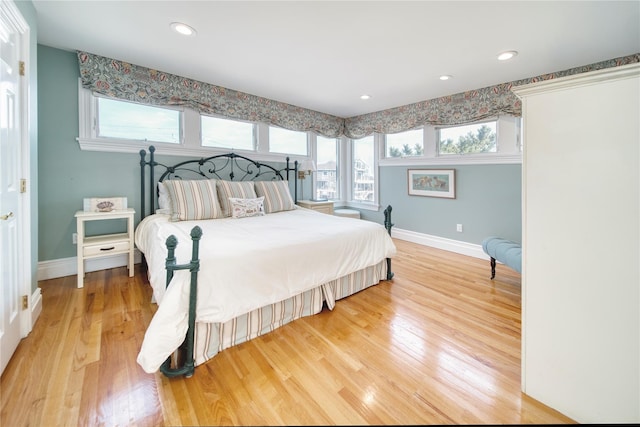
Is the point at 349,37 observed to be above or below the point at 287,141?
above

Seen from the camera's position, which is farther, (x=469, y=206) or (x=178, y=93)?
(x=469, y=206)

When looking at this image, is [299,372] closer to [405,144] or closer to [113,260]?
[113,260]

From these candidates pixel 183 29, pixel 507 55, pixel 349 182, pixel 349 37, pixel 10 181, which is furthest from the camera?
pixel 349 182

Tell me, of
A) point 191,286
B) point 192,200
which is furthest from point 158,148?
point 191,286

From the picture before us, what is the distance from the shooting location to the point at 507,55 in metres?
2.82

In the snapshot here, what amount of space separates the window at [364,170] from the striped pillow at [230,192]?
2.72 meters

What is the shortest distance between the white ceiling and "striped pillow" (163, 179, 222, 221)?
54.9 inches

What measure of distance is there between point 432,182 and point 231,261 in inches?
149

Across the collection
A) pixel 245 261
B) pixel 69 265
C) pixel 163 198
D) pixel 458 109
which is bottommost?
pixel 69 265

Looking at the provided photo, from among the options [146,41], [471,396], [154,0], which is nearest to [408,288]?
[471,396]

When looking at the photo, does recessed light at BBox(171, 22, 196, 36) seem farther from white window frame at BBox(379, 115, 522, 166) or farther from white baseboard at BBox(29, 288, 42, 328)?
white window frame at BBox(379, 115, 522, 166)

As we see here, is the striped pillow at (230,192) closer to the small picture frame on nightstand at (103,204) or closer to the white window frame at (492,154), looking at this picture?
the small picture frame on nightstand at (103,204)

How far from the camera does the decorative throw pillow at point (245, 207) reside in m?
3.30

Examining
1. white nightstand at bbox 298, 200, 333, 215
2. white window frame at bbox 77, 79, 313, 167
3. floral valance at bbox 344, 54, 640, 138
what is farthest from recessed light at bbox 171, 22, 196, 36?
floral valance at bbox 344, 54, 640, 138
